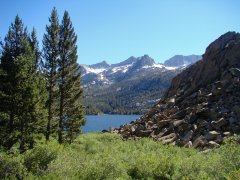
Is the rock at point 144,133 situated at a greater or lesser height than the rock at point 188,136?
lesser

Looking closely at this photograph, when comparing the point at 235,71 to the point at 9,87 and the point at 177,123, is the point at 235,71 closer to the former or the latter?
the point at 177,123

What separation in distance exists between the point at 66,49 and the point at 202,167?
28.8 meters

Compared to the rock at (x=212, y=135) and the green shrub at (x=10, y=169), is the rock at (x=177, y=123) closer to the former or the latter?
the rock at (x=212, y=135)

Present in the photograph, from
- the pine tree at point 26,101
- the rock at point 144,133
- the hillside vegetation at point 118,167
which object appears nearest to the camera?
the hillside vegetation at point 118,167

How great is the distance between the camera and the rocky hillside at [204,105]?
1346 inches

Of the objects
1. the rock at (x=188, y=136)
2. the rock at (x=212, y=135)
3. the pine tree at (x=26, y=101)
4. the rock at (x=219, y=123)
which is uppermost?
the pine tree at (x=26, y=101)

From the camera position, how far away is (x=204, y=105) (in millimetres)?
40594

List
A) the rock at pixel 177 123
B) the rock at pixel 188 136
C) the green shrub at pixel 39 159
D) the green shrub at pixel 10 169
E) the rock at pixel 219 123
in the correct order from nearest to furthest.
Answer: the green shrub at pixel 10 169 < the green shrub at pixel 39 159 < the rock at pixel 219 123 < the rock at pixel 188 136 < the rock at pixel 177 123

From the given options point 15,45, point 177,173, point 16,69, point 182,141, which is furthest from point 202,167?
point 15,45

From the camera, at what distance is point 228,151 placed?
19.8 metres

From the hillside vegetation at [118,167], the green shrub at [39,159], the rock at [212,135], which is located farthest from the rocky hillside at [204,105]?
the green shrub at [39,159]

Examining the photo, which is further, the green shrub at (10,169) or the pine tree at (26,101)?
the pine tree at (26,101)

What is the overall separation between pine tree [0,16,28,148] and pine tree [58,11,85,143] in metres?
7.34

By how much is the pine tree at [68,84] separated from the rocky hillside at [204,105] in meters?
7.61
